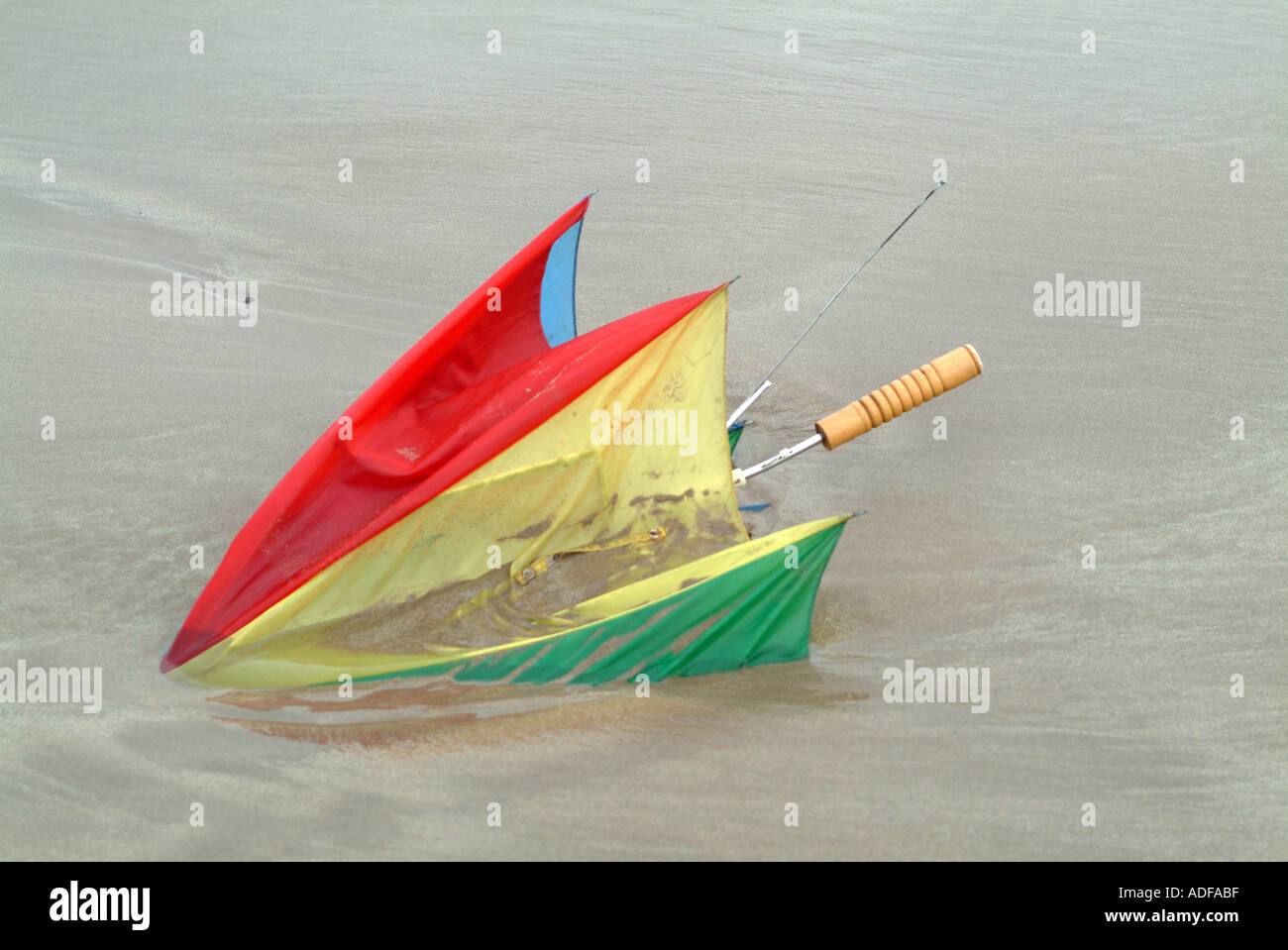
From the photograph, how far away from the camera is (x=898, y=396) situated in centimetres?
501

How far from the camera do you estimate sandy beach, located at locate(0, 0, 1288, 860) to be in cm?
429

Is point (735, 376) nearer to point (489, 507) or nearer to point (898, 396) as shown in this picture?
point (898, 396)

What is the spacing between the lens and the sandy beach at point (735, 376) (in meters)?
4.29

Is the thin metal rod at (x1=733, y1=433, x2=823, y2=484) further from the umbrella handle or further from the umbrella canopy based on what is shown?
the umbrella canopy

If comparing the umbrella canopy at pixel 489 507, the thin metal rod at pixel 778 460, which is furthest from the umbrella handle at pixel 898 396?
the umbrella canopy at pixel 489 507

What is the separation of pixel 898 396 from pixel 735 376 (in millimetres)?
1814


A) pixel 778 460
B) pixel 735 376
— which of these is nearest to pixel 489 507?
Answer: pixel 778 460

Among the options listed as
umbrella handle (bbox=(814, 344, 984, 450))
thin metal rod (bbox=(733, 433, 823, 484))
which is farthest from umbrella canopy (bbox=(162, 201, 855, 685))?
umbrella handle (bbox=(814, 344, 984, 450))

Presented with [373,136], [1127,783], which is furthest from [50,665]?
[373,136]

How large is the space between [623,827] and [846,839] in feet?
2.23

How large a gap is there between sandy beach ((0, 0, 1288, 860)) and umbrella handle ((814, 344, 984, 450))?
29.3 inches

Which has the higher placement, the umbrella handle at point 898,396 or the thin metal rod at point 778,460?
the umbrella handle at point 898,396

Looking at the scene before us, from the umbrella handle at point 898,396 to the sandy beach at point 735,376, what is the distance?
744mm

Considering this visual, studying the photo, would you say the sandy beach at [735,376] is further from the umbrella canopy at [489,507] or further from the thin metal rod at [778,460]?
the thin metal rod at [778,460]
